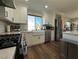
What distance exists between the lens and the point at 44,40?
6379 millimetres

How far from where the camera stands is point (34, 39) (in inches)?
219

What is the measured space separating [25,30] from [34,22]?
63.5 inches

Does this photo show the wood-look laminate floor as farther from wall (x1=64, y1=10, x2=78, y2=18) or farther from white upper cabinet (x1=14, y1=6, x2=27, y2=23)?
wall (x1=64, y1=10, x2=78, y2=18)

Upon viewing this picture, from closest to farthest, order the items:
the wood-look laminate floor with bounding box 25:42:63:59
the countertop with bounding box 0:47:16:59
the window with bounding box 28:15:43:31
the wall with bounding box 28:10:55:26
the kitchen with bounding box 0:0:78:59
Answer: the countertop with bounding box 0:47:16:59 → the kitchen with bounding box 0:0:78:59 → the wood-look laminate floor with bounding box 25:42:63:59 → the window with bounding box 28:15:43:31 → the wall with bounding box 28:10:55:26

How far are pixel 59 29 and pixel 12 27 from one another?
4.64m

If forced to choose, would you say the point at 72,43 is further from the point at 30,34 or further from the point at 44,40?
the point at 44,40

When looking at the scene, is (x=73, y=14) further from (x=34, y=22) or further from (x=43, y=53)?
(x=43, y=53)

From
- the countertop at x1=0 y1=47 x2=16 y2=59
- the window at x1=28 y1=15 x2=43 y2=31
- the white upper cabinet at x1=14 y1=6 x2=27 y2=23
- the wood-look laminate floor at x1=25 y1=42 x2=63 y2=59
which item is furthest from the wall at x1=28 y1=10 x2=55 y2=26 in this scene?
the countertop at x1=0 y1=47 x2=16 y2=59

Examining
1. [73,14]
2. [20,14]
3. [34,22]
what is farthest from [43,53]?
[73,14]

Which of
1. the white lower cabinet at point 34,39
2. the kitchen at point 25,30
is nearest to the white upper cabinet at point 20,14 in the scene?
the kitchen at point 25,30

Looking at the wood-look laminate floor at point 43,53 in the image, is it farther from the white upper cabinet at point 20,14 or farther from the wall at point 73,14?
the wall at point 73,14

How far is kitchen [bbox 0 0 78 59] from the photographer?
5.40 feet

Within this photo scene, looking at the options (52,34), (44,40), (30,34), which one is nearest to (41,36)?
(44,40)

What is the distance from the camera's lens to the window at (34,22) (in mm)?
6899
